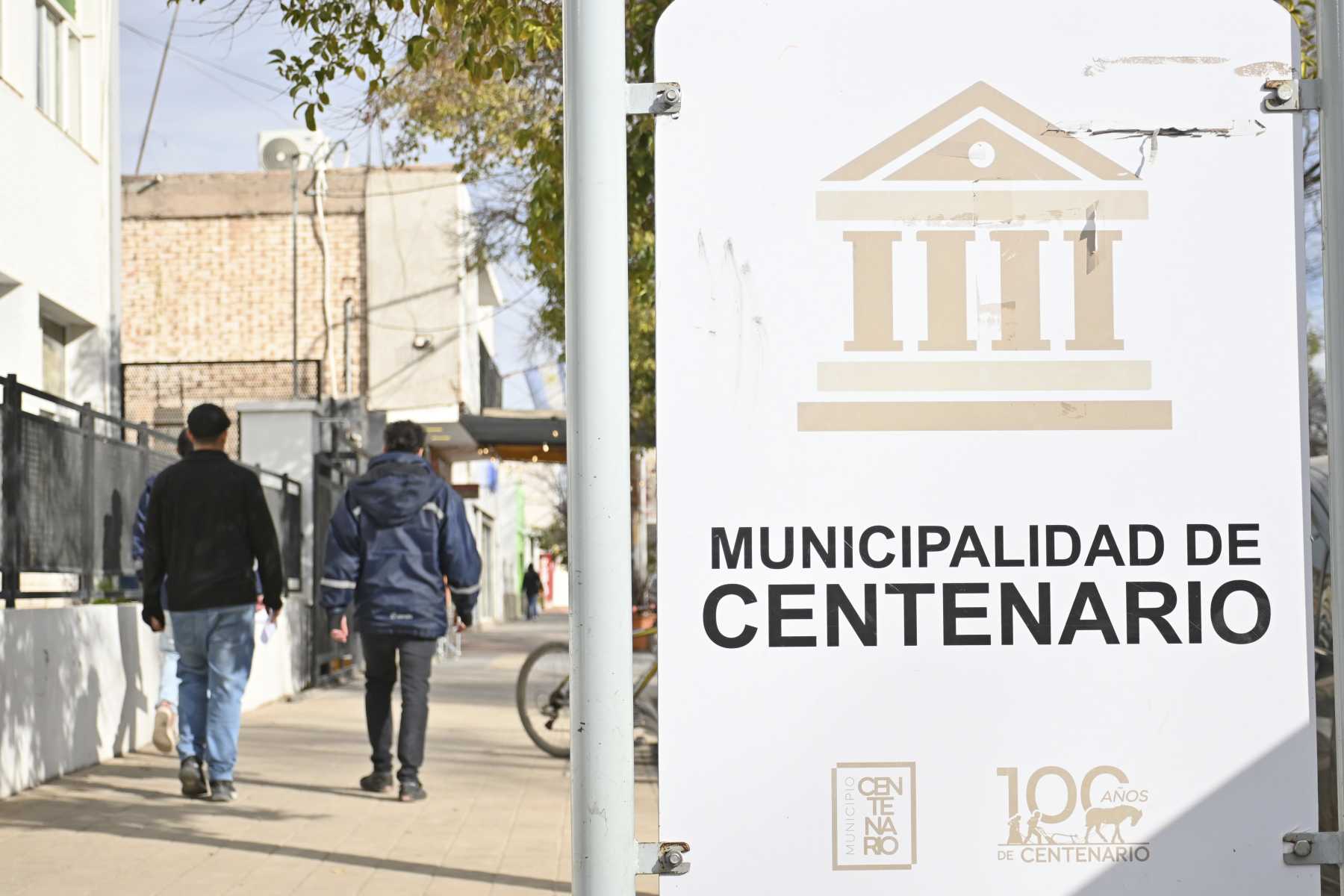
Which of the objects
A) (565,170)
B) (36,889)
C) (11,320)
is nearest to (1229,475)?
(565,170)

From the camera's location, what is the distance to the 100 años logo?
2453 millimetres

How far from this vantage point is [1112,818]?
246 cm

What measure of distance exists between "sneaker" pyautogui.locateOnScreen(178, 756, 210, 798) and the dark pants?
2.97 feet

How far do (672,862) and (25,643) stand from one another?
7.63 m

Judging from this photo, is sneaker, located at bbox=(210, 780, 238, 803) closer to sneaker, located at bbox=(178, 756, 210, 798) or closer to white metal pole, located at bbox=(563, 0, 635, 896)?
sneaker, located at bbox=(178, 756, 210, 798)

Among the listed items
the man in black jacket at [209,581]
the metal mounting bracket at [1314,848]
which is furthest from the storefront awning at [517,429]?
the metal mounting bracket at [1314,848]

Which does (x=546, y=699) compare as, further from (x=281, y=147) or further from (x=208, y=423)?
(x=281, y=147)

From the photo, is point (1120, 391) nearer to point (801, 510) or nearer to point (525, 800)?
point (801, 510)

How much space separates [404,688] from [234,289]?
75.5ft

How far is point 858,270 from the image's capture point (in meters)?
2.48

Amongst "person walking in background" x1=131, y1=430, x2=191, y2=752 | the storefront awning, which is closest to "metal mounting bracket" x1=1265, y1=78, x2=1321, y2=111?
"person walking in background" x1=131, y1=430, x2=191, y2=752

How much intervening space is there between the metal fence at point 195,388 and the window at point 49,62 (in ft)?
36.1

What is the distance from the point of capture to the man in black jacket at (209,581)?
8727 millimetres

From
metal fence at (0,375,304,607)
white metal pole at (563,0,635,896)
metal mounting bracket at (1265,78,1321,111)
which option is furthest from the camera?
metal fence at (0,375,304,607)
